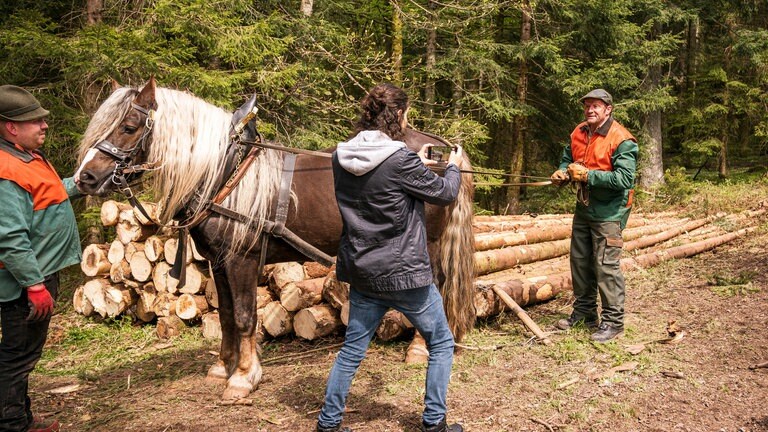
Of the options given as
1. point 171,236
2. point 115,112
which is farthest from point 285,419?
point 171,236

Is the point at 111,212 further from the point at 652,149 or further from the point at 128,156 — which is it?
the point at 652,149

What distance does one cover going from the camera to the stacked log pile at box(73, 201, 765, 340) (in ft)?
18.0

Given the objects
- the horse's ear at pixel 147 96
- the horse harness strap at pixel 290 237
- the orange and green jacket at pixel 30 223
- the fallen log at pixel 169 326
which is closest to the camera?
the orange and green jacket at pixel 30 223

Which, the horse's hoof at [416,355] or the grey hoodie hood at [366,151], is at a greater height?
the grey hoodie hood at [366,151]

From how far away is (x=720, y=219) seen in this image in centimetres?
1153

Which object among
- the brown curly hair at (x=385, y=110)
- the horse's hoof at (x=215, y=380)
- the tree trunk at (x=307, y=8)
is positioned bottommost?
the horse's hoof at (x=215, y=380)

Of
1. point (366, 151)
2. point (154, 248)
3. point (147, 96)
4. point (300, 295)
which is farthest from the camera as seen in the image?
point (154, 248)

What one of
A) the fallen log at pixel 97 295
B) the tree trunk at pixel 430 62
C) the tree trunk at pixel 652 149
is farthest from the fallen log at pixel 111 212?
the tree trunk at pixel 652 149

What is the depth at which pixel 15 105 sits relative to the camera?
3291 mm

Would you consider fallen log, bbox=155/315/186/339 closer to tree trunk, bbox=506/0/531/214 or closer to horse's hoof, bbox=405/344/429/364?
horse's hoof, bbox=405/344/429/364

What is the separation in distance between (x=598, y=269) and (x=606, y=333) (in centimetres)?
58

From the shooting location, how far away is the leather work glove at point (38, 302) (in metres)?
3.19

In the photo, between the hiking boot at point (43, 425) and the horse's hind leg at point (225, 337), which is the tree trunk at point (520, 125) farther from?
the hiking boot at point (43, 425)

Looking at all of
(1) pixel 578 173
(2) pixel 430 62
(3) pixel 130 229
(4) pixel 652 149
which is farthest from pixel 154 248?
(4) pixel 652 149
